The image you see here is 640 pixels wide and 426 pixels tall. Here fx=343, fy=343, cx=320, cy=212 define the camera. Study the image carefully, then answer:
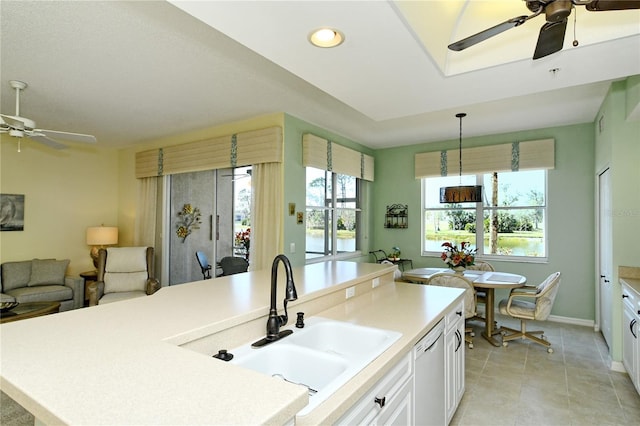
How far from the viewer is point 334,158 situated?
5.07 meters

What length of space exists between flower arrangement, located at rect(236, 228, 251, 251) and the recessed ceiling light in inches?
125

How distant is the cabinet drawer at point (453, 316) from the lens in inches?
86.2

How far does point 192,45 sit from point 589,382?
4356 millimetres

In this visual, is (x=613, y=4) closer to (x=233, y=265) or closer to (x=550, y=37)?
(x=550, y=37)

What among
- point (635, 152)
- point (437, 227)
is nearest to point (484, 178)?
point (437, 227)

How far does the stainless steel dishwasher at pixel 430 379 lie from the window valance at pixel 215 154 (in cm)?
289

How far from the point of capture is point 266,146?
426 cm

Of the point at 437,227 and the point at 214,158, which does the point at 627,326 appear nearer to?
the point at 437,227

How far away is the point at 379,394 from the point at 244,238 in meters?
3.78

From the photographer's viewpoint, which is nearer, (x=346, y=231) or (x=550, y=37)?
(x=550, y=37)

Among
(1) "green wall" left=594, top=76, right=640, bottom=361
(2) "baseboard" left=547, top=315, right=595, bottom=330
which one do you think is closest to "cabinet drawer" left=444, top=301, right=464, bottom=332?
(1) "green wall" left=594, top=76, right=640, bottom=361

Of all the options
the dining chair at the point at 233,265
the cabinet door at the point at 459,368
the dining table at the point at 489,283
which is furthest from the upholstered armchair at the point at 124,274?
the cabinet door at the point at 459,368

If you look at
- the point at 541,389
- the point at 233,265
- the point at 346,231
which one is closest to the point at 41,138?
the point at 233,265

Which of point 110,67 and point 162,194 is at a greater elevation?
point 110,67
